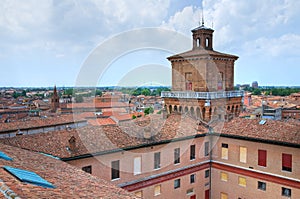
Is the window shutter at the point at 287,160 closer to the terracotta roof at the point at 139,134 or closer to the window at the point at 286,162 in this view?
the window at the point at 286,162

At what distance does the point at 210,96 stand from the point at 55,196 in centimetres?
1946

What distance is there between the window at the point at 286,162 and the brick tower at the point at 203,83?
262 inches

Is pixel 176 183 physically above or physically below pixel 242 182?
above

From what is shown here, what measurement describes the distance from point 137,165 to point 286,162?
994cm

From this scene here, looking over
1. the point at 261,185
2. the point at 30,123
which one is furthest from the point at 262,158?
the point at 30,123

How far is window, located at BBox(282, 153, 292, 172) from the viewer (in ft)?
60.2

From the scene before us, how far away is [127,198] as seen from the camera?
8.04 m

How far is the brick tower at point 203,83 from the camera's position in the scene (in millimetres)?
25000

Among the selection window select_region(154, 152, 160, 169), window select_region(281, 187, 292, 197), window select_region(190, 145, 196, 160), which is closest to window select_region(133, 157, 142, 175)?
window select_region(154, 152, 160, 169)

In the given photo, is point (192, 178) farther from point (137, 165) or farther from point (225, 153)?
point (137, 165)

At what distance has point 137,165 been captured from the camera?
1806 cm

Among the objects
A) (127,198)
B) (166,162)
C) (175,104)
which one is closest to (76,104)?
(175,104)

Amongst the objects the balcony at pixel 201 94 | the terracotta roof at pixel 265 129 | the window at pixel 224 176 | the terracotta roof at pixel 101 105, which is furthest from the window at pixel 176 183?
the terracotta roof at pixel 101 105

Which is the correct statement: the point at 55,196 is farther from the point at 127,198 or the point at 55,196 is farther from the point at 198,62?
the point at 198,62
